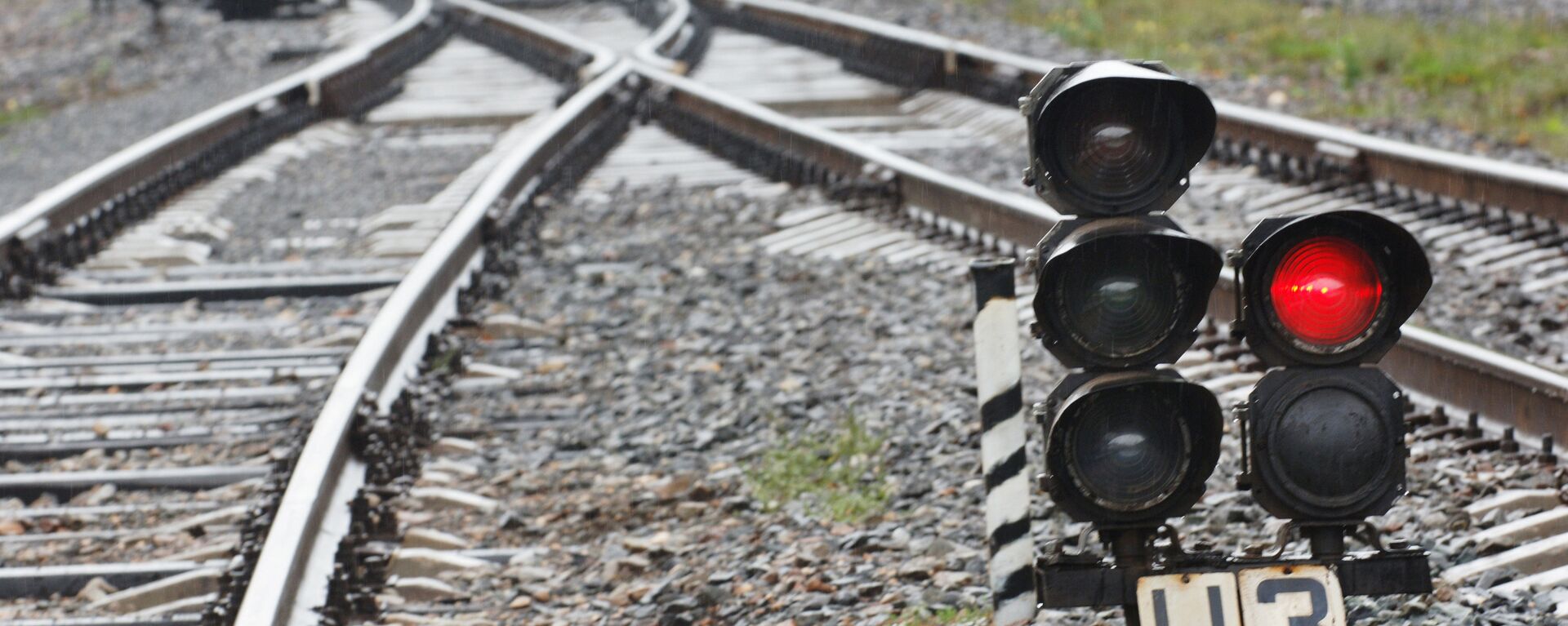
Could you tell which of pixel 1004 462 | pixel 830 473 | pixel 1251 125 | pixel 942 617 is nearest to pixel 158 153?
pixel 1251 125

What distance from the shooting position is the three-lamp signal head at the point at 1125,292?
2572 millimetres

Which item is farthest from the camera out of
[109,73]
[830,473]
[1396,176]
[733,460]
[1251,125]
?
[109,73]

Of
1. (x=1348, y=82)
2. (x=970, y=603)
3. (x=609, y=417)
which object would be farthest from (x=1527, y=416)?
(x=1348, y=82)

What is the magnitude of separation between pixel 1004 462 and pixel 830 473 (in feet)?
5.60

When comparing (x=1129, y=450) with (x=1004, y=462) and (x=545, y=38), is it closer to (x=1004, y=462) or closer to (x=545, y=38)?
(x=1004, y=462)

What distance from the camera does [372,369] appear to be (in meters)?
5.08

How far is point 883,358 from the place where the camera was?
546cm

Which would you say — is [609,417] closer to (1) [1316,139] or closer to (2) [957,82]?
(1) [1316,139]

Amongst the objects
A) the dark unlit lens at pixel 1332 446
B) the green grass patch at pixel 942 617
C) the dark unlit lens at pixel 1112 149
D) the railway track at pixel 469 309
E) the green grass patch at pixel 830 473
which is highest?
the dark unlit lens at pixel 1112 149

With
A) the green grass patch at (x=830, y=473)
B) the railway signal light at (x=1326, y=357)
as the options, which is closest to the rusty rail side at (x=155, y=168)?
the green grass patch at (x=830, y=473)

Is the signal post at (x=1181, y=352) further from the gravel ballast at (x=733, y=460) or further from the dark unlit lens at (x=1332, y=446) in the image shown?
the gravel ballast at (x=733, y=460)

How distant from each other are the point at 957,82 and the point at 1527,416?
25.3 feet

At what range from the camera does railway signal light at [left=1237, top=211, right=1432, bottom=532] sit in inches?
99.5

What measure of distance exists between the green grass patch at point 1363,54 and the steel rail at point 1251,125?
1.01 metres
